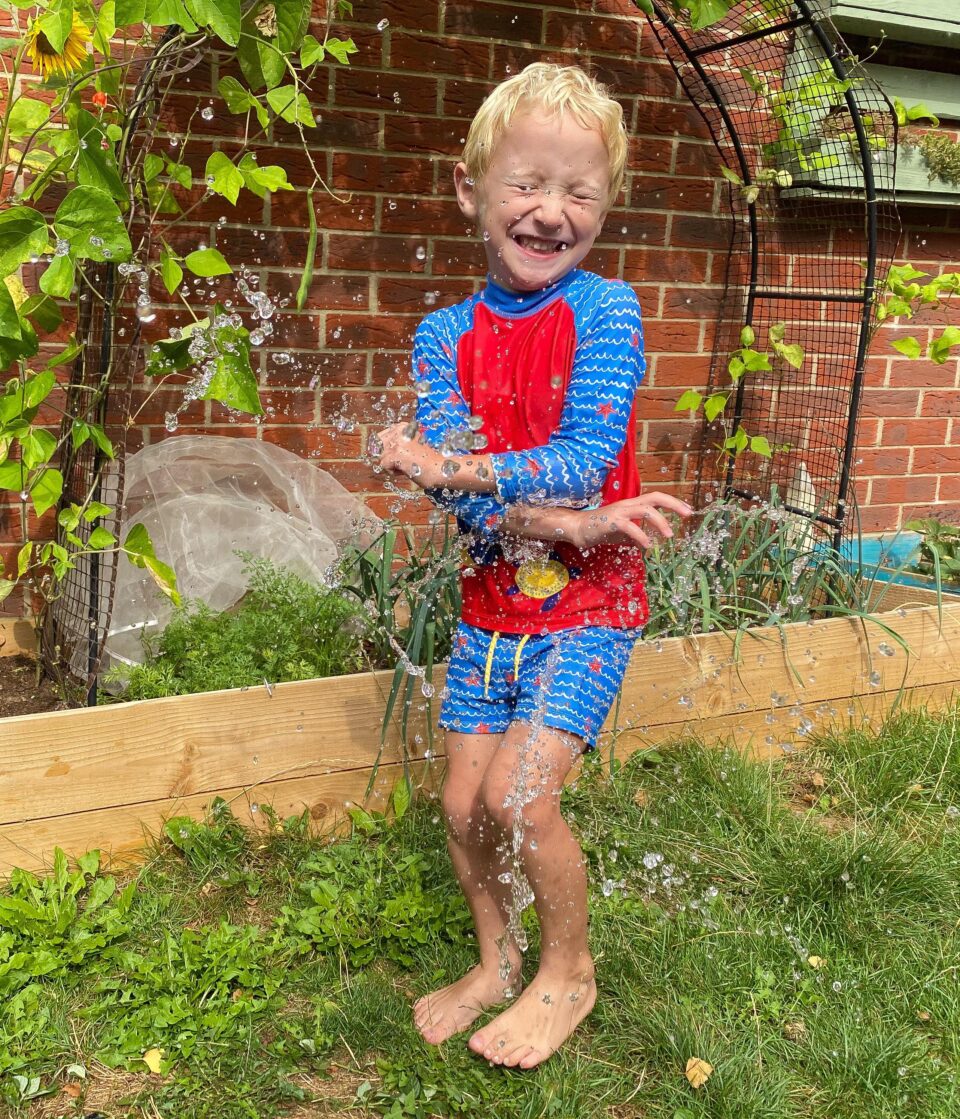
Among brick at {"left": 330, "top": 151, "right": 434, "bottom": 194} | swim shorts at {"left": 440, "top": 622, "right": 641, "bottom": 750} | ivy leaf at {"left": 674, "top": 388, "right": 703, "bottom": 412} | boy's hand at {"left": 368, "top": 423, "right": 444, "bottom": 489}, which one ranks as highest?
brick at {"left": 330, "top": 151, "right": 434, "bottom": 194}

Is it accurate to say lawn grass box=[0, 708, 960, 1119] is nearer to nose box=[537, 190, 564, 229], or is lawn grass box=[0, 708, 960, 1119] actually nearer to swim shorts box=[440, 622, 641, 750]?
swim shorts box=[440, 622, 641, 750]

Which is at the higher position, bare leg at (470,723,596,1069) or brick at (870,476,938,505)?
brick at (870,476,938,505)

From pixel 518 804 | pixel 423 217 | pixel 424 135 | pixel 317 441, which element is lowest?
pixel 518 804

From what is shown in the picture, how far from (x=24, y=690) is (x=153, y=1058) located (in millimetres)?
1271

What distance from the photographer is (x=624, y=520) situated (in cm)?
182

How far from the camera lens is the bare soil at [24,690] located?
276cm

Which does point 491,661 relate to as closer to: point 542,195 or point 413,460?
point 413,460

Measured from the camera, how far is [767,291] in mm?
4117

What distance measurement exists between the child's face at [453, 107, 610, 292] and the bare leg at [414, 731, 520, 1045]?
3.08ft

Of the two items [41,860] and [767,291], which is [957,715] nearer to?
[767,291]

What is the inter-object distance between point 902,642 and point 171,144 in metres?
2.66

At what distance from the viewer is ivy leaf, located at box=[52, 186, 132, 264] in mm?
2059

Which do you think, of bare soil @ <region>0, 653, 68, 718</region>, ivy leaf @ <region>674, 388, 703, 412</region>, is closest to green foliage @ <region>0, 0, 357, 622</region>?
bare soil @ <region>0, 653, 68, 718</region>

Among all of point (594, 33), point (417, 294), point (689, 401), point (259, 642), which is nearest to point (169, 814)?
point (259, 642)
